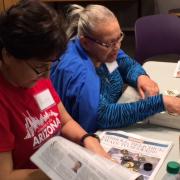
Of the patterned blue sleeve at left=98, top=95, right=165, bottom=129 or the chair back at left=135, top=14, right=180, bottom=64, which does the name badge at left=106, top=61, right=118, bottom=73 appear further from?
the chair back at left=135, top=14, right=180, bottom=64

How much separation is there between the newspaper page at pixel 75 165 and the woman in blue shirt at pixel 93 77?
17.6 inches

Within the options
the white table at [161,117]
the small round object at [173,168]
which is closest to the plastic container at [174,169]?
the small round object at [173,168]

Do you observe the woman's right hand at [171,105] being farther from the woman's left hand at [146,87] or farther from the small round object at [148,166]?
the small round object at [148,166]

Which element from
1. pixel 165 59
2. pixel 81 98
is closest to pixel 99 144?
pixel 81 98

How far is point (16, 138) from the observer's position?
1139mm

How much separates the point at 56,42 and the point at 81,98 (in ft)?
1.81

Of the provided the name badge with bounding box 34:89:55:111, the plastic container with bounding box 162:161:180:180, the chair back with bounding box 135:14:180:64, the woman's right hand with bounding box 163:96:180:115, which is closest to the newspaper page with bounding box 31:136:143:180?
the plastic container with bounding box 162:161:180:180

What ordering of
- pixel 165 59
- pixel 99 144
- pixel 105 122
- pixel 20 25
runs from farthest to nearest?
pixel 165 59
pixel 105 122
pixel 99 144
pixel 20 25

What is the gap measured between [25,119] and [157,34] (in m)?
1.90

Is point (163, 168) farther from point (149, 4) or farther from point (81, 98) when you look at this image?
point (149, 4)

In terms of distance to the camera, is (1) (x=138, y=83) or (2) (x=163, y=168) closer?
(2) (x=163, y=168)

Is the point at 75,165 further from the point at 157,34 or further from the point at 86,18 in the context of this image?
the point at 157,34

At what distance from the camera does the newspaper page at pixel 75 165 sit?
0.98 meters

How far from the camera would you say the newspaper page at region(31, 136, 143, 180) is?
98cm
